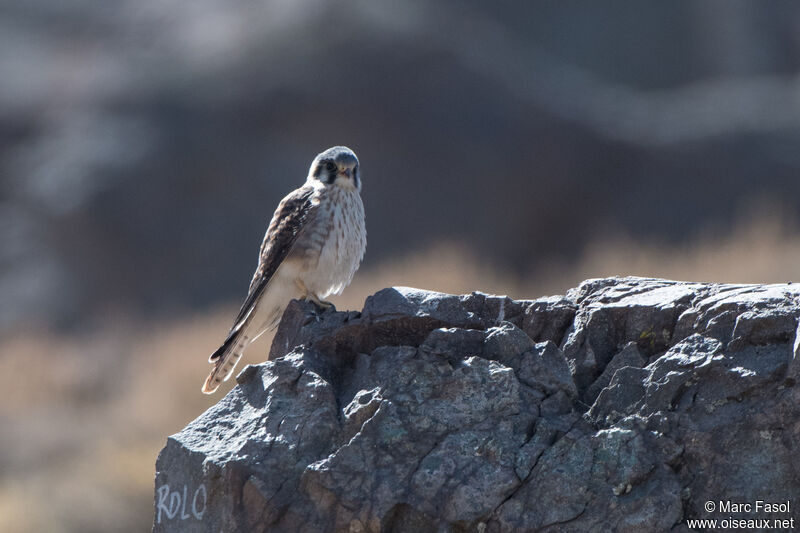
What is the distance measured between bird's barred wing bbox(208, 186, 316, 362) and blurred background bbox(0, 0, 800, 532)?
17.1 ft

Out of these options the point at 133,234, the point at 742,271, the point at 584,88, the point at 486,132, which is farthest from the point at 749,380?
the point at 584,88

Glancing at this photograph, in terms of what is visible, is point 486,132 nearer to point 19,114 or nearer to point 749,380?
point 19,114

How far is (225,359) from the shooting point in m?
4.22

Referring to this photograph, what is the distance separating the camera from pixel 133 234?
1502 centimetres

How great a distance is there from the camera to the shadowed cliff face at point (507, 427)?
2582 mm

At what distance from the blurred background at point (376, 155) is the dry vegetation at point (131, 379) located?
0.07 m

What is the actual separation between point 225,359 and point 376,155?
10.9 metres

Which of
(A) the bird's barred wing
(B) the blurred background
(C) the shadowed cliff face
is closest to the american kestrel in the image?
(A) the bird's barred wing

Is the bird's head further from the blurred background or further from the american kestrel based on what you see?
the blurred background

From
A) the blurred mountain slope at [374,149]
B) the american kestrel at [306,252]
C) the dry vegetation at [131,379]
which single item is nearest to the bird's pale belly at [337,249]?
the american kestrel at [306,252]

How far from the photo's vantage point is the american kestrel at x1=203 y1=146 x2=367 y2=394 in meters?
4.56

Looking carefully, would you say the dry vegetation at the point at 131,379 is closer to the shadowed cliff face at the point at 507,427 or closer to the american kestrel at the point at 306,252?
the american kestrel at the point at 306,252

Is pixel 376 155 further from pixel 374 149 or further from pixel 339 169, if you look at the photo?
pixel 339 169

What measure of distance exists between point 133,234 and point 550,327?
12.7 m
